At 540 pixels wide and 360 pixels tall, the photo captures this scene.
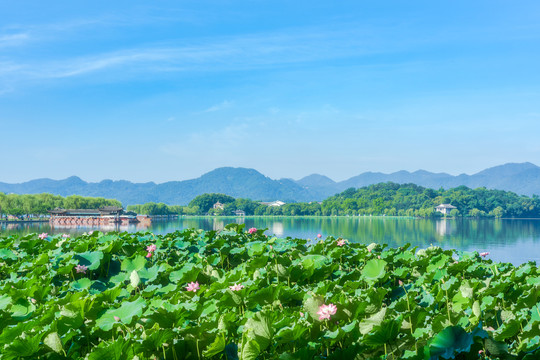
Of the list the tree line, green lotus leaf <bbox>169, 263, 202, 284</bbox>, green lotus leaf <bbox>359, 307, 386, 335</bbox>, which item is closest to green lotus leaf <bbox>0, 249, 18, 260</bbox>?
green lotus leaf <bbox>169, 263, 202, 284</bbox>

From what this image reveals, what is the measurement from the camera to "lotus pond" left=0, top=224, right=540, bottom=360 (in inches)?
65.1

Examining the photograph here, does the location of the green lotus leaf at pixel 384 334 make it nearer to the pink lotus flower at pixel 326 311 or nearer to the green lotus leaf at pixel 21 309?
the pink lotus flower at pixel 326 311

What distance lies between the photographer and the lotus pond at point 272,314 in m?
1.65

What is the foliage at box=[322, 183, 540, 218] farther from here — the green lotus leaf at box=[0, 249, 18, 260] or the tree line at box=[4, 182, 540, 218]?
the green lotus leaf at box=[0, 249, 18, 260]

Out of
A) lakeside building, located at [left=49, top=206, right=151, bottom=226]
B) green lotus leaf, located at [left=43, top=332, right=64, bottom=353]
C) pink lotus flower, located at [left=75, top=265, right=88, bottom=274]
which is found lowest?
lakeside building, located at [left=49, top=206, right=151, bottom=226]

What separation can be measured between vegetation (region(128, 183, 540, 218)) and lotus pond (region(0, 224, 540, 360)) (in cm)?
9474

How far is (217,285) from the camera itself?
8.68 ft

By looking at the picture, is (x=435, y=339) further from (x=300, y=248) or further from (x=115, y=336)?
(x=300, y=248)

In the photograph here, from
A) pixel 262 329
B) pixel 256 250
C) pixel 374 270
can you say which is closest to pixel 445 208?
pixel 256 250

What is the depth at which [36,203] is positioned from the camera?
7419 centimetres

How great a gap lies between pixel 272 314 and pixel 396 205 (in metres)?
114

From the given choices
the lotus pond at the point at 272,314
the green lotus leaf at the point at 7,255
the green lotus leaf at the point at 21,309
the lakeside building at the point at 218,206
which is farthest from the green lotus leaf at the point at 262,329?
the lakeside building at the point at 218,206

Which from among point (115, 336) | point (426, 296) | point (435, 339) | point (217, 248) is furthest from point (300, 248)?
point (435, 339)

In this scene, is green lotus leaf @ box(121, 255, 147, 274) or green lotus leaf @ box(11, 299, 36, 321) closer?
green lotus leaf @ box(11, 299, 36, 321)
